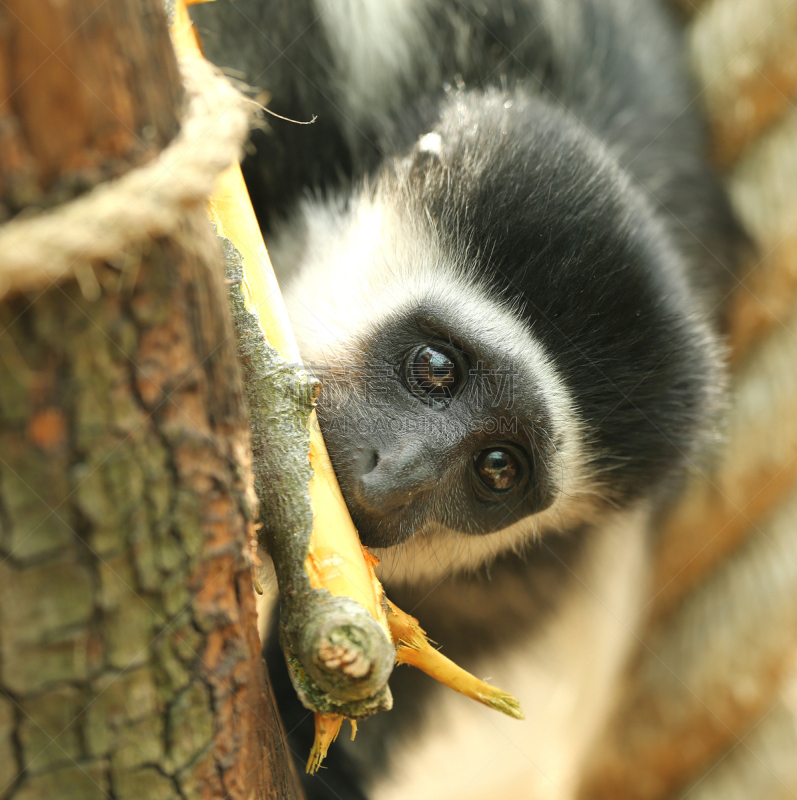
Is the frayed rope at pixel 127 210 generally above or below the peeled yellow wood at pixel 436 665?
above

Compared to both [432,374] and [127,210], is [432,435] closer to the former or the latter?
[432,374]

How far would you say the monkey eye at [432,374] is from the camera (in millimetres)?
1199

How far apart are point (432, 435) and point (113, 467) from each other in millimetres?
748

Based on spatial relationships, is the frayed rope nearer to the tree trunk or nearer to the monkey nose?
the tree trunk

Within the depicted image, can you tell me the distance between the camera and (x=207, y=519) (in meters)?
0.47

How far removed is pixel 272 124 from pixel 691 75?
2.73 ft

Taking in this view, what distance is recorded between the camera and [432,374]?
3.95 ft

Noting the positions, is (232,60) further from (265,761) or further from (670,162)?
(265,761)

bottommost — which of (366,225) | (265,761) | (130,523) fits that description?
(265,761)

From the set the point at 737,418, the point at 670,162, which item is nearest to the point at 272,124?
the point at 670,162

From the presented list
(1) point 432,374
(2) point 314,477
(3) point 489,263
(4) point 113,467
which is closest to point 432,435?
(1) point 432,374

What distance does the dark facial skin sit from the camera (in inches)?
43.0

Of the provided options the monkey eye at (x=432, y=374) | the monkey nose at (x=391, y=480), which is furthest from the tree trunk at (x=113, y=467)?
the monkey eye at (x=432, y=374)

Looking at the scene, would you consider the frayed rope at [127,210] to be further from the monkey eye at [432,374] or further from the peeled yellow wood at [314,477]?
the monkey eye at [432,374]
